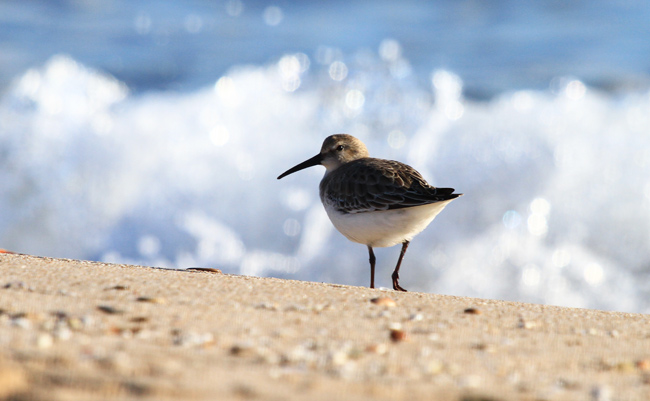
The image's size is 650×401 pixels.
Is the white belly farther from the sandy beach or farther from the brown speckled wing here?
the sandy beach

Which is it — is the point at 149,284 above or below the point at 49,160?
below

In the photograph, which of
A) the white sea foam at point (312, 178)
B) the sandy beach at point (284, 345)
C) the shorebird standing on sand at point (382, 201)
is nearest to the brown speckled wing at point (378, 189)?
the shorebird standing on sand at point (382, 201)

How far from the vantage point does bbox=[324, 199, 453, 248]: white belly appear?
5.11 metres

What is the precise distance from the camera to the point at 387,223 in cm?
521

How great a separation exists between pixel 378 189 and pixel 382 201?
5.2 inches

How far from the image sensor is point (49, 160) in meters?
13.0

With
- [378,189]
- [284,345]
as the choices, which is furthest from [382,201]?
[284,345]

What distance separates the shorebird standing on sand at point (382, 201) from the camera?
503 cm

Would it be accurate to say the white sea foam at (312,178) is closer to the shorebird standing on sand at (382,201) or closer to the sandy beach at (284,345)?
the shorebird standing on sand at (382,201)

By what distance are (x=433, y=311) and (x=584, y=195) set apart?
869cm

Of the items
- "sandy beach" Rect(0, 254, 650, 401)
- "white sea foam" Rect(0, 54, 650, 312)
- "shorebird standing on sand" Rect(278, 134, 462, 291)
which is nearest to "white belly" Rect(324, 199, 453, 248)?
"shorebird standing on sand" Rect(278, 134, 462, 291)

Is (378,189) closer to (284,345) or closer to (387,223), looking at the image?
(387,223)

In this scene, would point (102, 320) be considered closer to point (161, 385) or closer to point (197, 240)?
point (161, 385)

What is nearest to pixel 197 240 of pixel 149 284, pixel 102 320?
pixel 149 284
